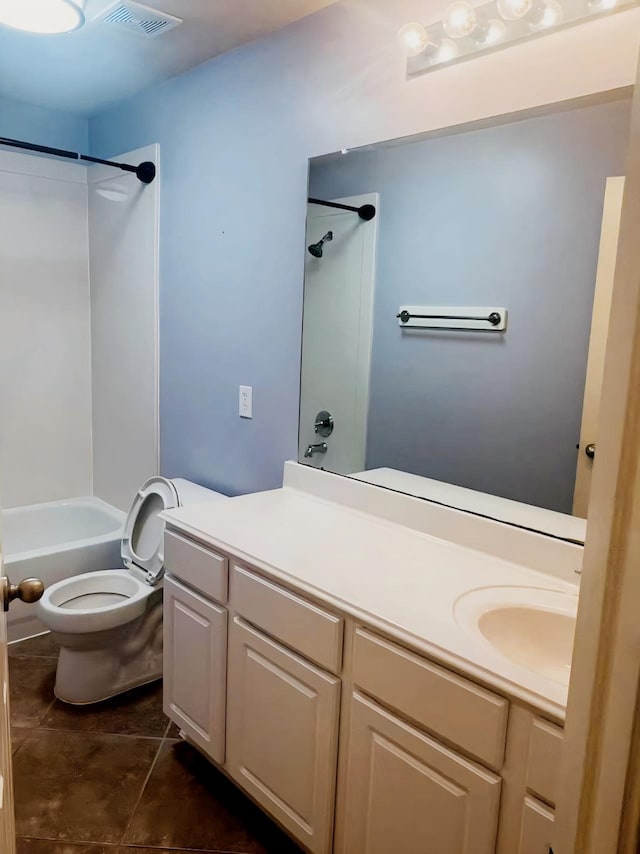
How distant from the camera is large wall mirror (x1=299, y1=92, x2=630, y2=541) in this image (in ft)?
4.97

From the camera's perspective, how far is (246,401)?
2465 millimetres

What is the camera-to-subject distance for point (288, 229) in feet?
7.30

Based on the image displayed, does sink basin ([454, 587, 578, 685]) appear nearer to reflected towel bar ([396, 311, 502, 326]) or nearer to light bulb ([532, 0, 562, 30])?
reflected towel bar ([396, 311, 502, 326])

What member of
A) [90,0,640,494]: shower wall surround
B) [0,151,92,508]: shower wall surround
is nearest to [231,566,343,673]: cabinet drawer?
[90,0,640,494]: shower wall surround

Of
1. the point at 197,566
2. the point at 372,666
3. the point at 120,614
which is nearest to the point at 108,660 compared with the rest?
the point at 120,614

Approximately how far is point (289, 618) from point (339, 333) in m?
1.00

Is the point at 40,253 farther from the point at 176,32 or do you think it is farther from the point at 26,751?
the point at 26,751

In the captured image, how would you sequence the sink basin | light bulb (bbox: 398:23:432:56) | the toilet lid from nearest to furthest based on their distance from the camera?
1. the sink basin
2. light bulb (bbox: 398:23:432:56)
3. the toilet lid

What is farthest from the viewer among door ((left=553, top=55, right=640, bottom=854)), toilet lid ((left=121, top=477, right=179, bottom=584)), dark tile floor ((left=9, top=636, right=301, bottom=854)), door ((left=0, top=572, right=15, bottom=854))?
toilet lid ((left=121, top=477, right=179, bottom=584))

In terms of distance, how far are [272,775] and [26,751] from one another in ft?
3.39

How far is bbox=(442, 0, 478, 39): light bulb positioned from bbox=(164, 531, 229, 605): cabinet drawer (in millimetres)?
1551

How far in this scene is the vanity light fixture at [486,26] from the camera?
1411 mm

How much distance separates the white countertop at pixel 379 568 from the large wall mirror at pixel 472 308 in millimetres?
150

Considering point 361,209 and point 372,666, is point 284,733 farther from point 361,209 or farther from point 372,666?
point 361,209
